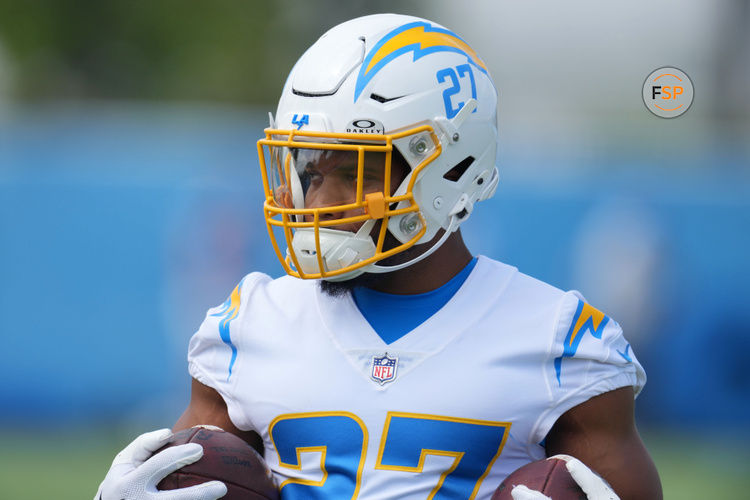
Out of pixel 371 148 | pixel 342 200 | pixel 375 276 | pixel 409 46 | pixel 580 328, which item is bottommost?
pixel 580 328

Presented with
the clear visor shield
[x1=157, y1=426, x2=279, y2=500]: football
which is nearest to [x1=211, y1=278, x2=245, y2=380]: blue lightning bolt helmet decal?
[x1=157, y1=426, x2=279, y2=500]: football

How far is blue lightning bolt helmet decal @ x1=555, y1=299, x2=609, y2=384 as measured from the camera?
2133mm

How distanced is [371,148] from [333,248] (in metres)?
0.23

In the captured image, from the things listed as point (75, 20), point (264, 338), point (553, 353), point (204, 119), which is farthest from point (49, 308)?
point (75, 20)

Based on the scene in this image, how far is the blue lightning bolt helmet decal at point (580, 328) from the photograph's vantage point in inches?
84.0

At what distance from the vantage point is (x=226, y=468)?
2121 millimetres

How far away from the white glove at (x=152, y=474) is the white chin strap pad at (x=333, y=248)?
452 millimetres

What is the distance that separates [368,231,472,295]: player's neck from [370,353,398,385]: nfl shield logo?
0.18 metres

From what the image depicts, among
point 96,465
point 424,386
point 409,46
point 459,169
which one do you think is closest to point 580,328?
point 424,386

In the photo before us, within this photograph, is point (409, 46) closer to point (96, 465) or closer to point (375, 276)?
point (375, 276)

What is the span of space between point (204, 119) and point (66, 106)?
143 cm

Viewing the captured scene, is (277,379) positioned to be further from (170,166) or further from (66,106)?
(66,106)

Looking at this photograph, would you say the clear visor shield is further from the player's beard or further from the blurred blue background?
the blurred blue background

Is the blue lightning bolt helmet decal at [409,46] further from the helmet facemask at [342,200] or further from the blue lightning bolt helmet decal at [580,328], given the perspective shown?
the blue lightning bolt helmet decal at [580,328]
